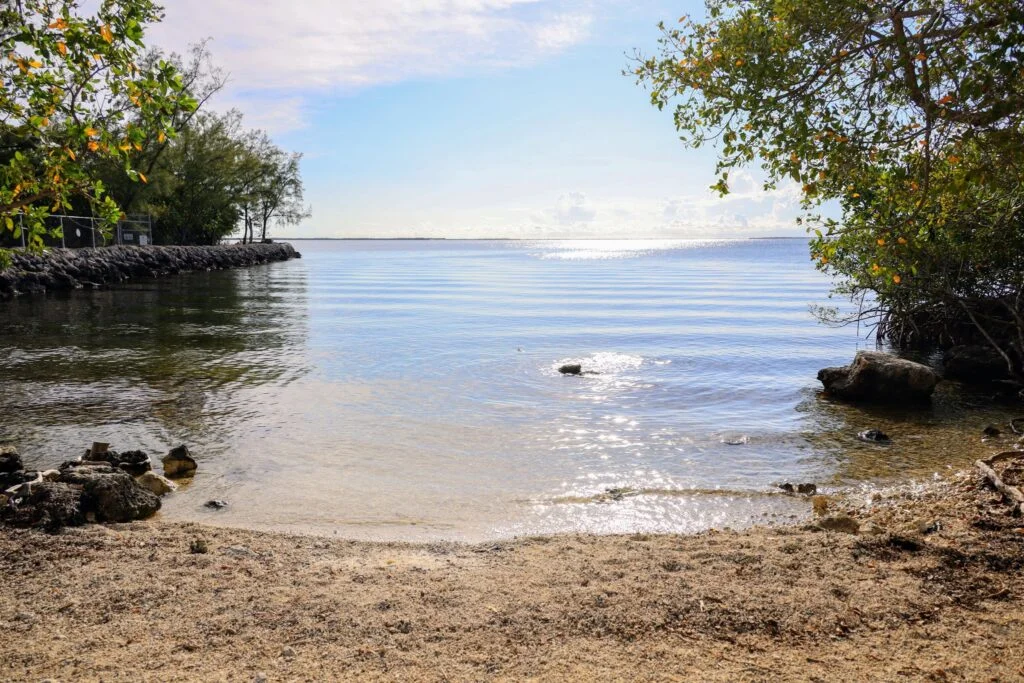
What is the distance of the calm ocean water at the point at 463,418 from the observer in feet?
29.2

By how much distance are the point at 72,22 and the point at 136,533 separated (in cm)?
456

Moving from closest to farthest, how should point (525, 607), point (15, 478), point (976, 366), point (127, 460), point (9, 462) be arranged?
point (525, 607), point (15, 478), point (9, 462), point (127, 460), point (976, 366)

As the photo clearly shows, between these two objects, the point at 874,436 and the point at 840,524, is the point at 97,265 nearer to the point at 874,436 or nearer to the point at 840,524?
the point at 874,436

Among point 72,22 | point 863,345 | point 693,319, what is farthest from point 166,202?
point 72,22

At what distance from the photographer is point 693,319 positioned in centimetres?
3033

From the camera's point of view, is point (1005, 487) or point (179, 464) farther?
point (179, 464)

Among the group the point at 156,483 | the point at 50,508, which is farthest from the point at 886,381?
the point at 50,508

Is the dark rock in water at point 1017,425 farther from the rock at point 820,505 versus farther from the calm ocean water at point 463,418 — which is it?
the rock at point 820,505

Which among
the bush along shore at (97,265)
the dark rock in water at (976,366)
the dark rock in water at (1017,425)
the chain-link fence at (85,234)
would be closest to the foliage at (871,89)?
the dark rock in water at (1017,425)

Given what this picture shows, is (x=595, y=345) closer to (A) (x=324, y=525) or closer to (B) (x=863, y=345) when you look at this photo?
(B) (x=863, y=345)

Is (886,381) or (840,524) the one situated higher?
(886,381)

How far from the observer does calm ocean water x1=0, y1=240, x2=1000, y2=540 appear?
8.91 meters

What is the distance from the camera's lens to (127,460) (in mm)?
9664

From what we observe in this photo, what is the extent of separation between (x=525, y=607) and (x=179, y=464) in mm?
6418
